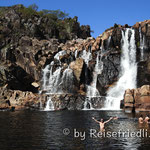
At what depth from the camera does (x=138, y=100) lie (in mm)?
50594

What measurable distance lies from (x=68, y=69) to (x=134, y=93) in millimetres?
23455

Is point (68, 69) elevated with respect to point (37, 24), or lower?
lower

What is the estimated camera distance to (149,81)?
62.7m

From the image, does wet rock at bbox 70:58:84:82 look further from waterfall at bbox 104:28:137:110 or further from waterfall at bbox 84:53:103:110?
waterfall at bbox 104:28:137:110

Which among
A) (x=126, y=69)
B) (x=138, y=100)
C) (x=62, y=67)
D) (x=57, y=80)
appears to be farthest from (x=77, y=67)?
(x=138, y=100)

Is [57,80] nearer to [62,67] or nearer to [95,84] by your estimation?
[62,67]

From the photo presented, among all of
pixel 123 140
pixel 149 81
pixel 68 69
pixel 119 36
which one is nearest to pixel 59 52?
pixel 68 69

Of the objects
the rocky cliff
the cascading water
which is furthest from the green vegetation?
the cascading water

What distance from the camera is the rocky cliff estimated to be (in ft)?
200

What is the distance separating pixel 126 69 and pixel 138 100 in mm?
21295

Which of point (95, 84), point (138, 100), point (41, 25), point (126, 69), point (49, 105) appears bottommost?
point (49, 105)

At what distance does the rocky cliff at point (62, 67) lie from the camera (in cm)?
6109

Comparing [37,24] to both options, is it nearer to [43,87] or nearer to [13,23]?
[13,23]

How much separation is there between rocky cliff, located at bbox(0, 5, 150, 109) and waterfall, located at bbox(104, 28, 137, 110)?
1.21m
